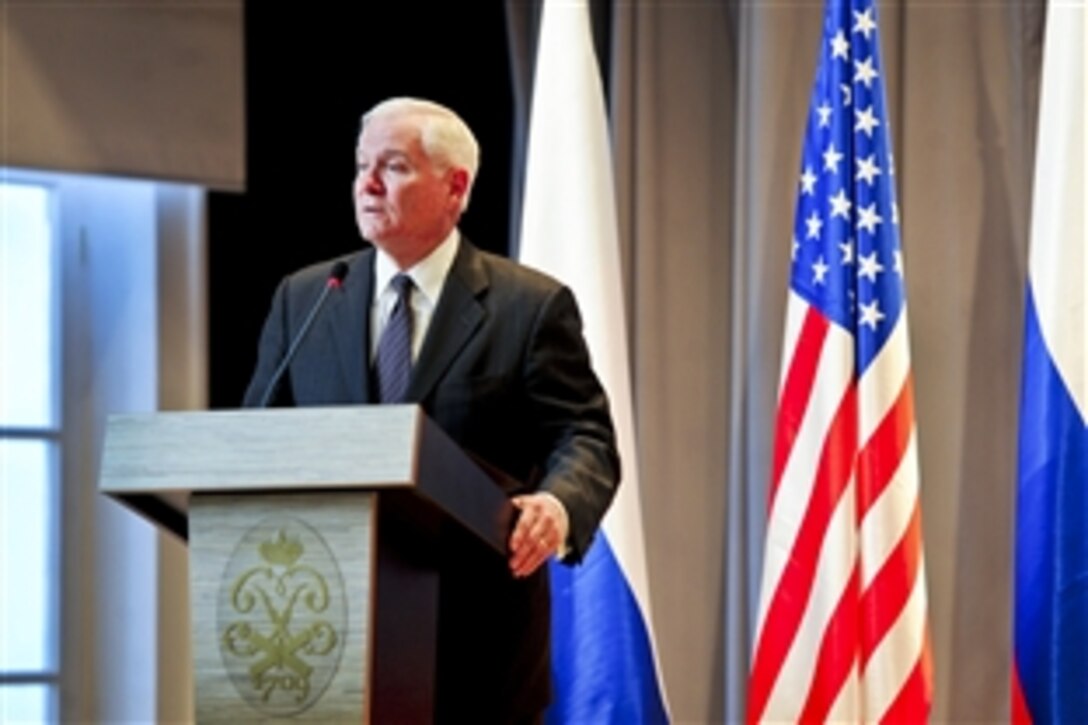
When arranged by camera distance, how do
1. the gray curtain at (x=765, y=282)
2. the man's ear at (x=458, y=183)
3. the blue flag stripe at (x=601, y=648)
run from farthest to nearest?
1. the gray curtain at (x=765, y=282)
2. the blue flag stripe at (x=601, y=648)
3. the man's ear at (x=458, y=183)

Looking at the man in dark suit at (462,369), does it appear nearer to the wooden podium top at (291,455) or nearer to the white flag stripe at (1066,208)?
the wooden podium top at (291,455)

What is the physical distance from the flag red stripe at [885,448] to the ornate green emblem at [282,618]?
7.35 feet

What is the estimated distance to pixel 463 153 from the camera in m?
3.11

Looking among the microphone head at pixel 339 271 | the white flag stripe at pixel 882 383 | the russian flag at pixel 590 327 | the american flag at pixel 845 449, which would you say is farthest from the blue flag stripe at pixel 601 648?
the microphone head at pixel 339 271

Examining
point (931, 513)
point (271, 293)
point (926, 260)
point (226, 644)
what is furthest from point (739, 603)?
point (226, 644)

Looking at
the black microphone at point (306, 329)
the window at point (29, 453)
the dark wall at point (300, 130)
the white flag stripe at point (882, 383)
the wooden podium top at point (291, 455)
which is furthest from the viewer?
the dark wall at point (300, 130)

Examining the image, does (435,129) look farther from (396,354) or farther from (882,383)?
(882,383)

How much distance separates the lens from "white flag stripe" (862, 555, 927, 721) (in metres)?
4.36

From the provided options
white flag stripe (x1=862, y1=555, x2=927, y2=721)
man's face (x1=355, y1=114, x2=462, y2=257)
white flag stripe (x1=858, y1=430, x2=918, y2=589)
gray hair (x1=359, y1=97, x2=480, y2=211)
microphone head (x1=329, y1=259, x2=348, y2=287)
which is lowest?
white flag stripe (x1=862, y1=555, x2=927, y2=721)

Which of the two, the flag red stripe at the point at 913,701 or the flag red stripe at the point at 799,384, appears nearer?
the flag red stripe at the point at 913,701

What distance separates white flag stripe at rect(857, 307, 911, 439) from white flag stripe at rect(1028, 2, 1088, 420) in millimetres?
357

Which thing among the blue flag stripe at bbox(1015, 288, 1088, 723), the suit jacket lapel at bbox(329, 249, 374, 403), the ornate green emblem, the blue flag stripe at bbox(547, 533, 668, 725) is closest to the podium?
the ornate green emblem

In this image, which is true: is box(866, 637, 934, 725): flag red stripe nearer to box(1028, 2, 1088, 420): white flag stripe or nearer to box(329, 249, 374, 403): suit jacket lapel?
box(1028, 2, 1088, 420): white flag stripe

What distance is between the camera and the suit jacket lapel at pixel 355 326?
300cm
